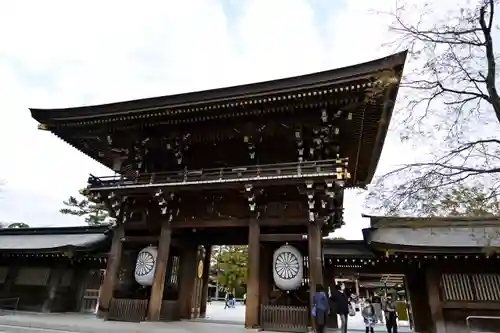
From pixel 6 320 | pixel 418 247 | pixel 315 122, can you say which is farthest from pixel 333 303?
pixel 6 320

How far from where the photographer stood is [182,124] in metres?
11.9

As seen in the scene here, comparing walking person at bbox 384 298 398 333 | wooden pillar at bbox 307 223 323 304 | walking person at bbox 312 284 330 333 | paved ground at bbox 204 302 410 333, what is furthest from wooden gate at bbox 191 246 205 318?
walking person at bbox 384 298 398 333

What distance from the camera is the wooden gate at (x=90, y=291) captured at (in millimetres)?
15845

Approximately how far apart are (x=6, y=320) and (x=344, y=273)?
1190 cm

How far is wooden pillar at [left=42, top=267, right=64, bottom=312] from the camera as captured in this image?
14.6 m

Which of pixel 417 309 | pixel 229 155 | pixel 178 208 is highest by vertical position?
→ pixel 229 155

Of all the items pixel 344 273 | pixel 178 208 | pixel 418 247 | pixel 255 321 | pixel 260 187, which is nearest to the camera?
pixel 255 321

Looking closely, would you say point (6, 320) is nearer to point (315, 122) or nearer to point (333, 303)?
point (333, 303)

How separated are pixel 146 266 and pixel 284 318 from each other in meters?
5.09

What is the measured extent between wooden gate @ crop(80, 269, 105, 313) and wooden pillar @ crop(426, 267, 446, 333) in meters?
14.4

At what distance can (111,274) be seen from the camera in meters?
11.6

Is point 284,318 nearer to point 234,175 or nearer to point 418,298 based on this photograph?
point 234,175

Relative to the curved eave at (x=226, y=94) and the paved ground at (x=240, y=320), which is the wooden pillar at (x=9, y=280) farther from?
the paved ground at (x=240, y=320)

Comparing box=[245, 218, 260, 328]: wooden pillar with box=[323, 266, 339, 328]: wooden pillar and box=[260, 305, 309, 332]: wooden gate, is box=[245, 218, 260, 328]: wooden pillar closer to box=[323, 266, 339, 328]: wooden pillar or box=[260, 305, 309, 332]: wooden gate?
box=[260, 305, 309, 332]: wooden gate
